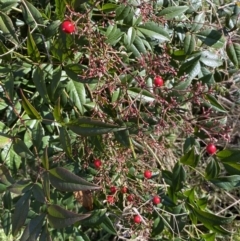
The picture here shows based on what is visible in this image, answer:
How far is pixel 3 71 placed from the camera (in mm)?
1065

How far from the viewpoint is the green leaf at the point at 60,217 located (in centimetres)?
82

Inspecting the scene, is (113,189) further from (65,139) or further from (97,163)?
(65,139)

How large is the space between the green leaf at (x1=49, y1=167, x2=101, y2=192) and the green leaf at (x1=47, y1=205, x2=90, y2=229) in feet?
0.13

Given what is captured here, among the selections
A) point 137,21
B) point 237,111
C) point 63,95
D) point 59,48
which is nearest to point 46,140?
point 63,95

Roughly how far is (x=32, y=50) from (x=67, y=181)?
1.06 ft

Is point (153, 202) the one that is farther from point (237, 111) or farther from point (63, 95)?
point (237, 111)

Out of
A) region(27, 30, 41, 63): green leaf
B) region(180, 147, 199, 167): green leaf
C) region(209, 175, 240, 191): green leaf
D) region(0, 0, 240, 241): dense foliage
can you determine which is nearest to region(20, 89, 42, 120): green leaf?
region(0, 0, 240, 241): dense foliage

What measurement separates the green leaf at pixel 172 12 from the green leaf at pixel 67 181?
0.46 metres

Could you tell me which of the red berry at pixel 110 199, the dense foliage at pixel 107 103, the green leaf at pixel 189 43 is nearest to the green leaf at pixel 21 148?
the dense foliage at pixel 107 103

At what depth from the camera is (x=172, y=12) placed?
1131 mm

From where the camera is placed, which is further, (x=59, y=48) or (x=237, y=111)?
(x=237, y=111)

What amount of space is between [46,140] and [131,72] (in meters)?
0.25

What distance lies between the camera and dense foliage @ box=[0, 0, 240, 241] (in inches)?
39.1

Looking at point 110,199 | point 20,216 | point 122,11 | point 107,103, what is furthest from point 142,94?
point 20,216
